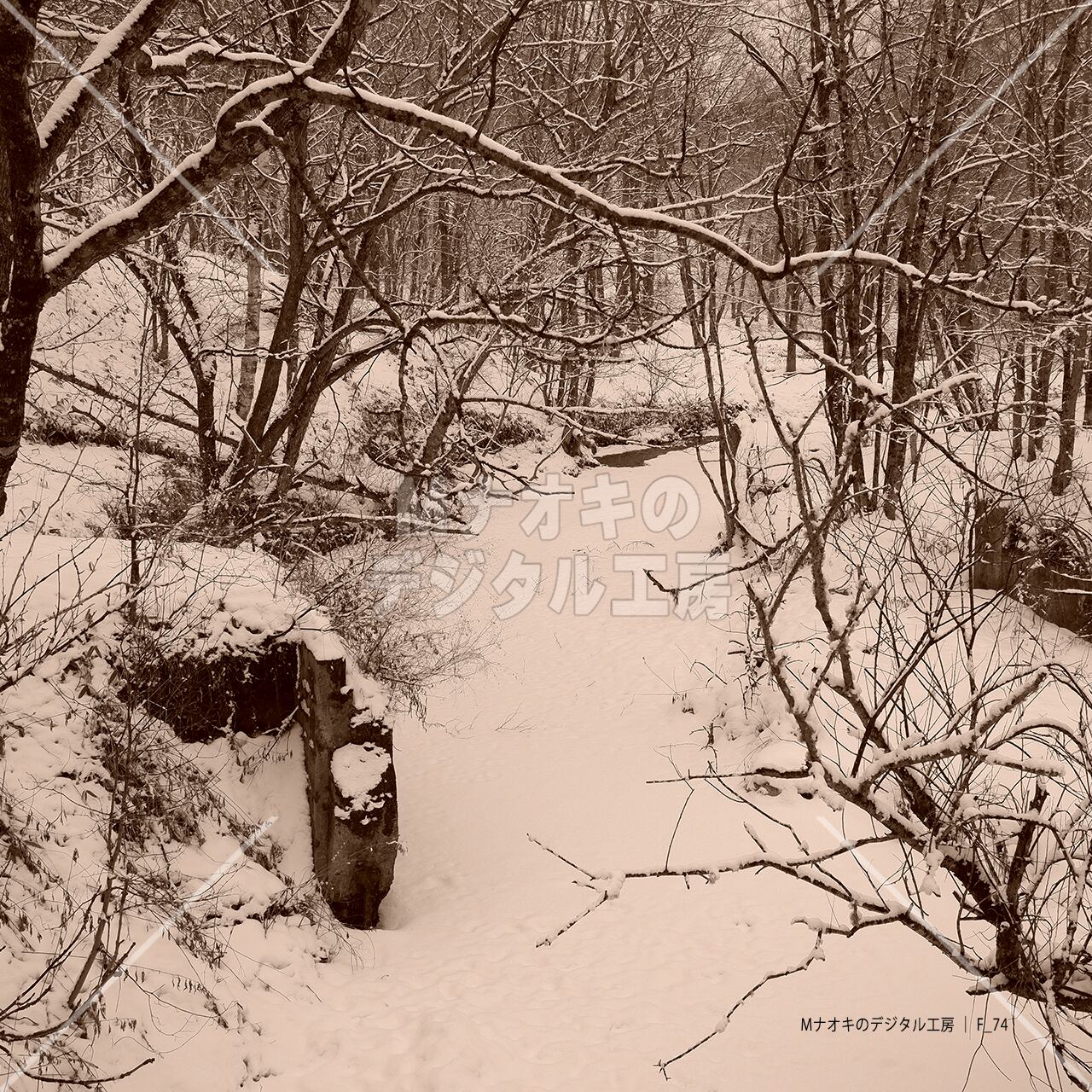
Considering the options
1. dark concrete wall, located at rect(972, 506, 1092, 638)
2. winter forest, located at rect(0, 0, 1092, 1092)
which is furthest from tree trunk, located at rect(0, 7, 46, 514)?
dark concrete wall, located at rect(972, 506, 1092, 638)

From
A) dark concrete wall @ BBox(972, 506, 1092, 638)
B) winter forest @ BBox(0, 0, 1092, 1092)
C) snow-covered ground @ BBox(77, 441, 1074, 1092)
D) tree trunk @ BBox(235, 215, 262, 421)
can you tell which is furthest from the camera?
tree trunk @ BBox(235, 215, 262, 421)

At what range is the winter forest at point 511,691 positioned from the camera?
264 centimetres

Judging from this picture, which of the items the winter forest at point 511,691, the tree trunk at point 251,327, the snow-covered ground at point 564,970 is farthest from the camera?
the tree trunk at point 251,327

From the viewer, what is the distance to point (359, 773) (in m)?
5.64

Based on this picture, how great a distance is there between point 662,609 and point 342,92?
1005 cm

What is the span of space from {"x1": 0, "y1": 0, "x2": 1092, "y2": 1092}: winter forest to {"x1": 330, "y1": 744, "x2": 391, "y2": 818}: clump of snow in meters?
0.03

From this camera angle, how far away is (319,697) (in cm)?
577

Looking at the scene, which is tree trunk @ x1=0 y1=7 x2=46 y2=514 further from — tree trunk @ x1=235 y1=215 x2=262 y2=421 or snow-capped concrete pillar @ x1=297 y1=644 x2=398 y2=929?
tree trunk @ x1=235 y1=215 x2=262 y2=421

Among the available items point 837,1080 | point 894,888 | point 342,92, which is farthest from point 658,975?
point 342,92

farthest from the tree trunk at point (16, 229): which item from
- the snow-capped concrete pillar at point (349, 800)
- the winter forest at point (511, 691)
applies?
the snow-capped concrete pillar at point (349, 800)

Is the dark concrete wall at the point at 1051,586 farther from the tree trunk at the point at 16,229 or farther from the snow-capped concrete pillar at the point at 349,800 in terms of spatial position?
the tree trunk at the point at 16,229

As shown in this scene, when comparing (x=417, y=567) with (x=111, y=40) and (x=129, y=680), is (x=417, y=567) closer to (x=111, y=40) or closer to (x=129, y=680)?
(x=129, y=680)

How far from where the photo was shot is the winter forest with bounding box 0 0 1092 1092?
8.65 feet

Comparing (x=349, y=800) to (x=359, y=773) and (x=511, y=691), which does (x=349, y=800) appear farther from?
(x=511, y=691)
